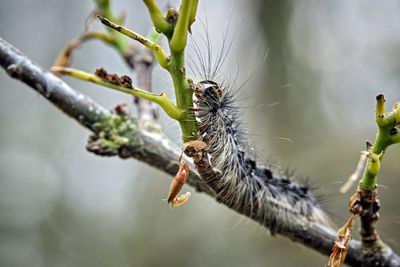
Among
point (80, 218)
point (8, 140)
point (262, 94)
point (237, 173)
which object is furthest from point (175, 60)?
point (8, 140)

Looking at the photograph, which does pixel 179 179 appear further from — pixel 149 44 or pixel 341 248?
pixel 341 248

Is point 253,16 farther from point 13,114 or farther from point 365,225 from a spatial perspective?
point 13,114

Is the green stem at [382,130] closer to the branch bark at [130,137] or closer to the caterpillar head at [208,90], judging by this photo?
the caterpillar head at [208,90]

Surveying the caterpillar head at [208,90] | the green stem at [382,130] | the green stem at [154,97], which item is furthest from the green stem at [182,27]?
the green stem at [382,130]

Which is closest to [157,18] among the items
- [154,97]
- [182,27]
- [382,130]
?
[182,27]

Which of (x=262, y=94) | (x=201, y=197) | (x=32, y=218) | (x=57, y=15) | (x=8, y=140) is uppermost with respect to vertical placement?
(x=57, y=15)

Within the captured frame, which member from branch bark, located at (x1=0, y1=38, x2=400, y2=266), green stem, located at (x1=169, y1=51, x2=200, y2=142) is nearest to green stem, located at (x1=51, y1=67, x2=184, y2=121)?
green stem, located at (x1=169, y1=51, x2=200, y2=142)
